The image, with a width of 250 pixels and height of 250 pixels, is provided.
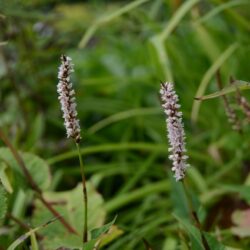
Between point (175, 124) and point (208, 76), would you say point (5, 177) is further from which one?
point (208, 76)

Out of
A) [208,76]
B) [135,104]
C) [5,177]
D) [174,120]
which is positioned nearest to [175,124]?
[174,120]

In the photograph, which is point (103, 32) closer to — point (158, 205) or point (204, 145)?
point (204, 145)

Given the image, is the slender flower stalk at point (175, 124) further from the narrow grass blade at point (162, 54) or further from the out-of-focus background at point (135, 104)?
the narrow grass blade at point (162, 54)

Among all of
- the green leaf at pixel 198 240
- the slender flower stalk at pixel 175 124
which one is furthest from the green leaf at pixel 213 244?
the slender flower stalk at pixel 175 124

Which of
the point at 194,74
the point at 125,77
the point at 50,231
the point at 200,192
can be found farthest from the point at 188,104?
the point at 50,231

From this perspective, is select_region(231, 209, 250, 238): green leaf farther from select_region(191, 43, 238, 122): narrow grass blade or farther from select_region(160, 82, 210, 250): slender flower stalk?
select_region(191, 43, 238, 122): narrow grass blade

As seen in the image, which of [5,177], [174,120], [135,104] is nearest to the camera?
[174,120]
